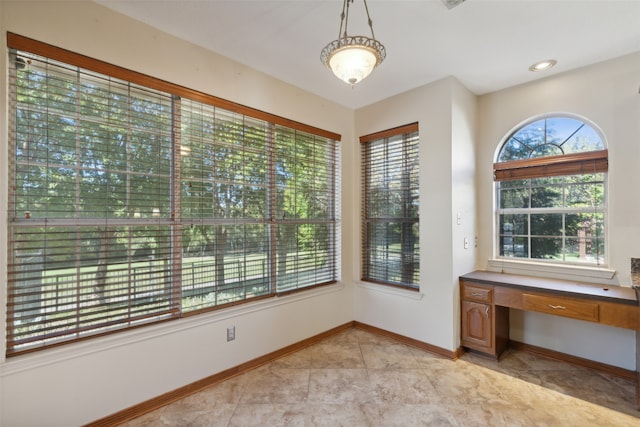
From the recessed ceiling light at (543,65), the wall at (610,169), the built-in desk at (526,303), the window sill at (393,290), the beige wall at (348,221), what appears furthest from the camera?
the window sill at (393,290)

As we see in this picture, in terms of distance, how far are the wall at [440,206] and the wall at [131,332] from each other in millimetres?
1244

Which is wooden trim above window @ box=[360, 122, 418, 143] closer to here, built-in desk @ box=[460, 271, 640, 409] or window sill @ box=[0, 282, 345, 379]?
built-in desk @ box=[460, 271, 640, 409]

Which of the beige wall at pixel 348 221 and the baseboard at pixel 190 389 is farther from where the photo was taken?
the baseboard at pixel 190 389

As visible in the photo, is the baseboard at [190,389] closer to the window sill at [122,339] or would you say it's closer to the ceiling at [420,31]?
the window sill at [122,339]

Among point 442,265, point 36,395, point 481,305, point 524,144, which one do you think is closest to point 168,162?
point 36,395

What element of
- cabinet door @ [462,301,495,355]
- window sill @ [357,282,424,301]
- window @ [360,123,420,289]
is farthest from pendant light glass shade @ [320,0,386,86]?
cabinet door @ [462,301,495,355]

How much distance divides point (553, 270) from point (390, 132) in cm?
221

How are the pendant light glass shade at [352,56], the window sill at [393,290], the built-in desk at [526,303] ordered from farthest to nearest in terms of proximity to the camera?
the window sill at [393,290], the built-in desk at [526,303], the pendant light glass shade at [352,56]

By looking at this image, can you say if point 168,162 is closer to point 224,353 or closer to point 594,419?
point 224,353

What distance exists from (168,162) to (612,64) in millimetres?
3930

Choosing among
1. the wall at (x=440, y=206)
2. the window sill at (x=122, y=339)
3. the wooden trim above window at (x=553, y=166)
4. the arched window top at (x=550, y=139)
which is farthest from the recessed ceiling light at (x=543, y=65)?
the window sill at (x=122, y=339)

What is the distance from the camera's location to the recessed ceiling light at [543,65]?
264cm

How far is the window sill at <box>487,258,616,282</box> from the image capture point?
2.67 metres

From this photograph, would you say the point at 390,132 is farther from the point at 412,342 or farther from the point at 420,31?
the point at 412,342
